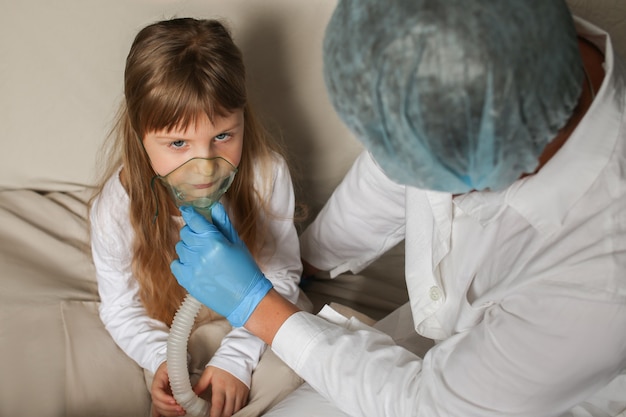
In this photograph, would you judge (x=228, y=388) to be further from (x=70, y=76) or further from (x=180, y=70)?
(x=70, y=76)

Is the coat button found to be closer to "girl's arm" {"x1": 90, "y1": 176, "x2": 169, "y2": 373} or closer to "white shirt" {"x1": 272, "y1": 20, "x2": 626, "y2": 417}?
"white shirt" {"x1": 272, "y1": 20, "x2": 626, "y2": 417}

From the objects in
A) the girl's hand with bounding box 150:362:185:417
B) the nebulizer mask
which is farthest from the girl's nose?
the girl's hand with bounding box 150:362:185:417

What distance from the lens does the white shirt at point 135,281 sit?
4.61 feet

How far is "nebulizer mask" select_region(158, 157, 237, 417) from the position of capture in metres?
1.22

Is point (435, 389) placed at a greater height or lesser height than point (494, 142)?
lesser

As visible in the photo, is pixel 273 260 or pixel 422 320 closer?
pixel 422 320

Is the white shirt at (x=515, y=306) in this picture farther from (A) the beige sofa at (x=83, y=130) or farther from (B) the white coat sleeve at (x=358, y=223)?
(A) the beige sofa at (x=83, y=130)

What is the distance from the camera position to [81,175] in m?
1.76

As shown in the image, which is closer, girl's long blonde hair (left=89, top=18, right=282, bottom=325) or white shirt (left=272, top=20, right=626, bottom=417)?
white shirt (left=272, top=20, right=626, bottom=417)

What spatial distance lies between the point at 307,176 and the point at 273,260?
35 centimetres

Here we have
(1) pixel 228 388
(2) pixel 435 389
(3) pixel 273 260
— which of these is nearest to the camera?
(2) pixel 435 389

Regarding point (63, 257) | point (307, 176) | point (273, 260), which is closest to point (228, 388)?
point (273, 260)

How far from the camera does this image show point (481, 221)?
3.41 ft

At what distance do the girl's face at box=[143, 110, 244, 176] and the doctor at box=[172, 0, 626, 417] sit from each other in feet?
0.34
